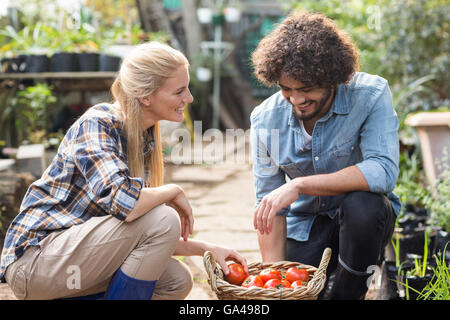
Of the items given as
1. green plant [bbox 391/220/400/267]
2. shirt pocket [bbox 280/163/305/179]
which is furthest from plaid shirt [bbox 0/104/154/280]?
green plant [bbox 391/220/400/267]

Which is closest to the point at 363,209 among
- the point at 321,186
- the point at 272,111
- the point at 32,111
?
the point at 321,186

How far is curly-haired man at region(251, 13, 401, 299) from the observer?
205 cm

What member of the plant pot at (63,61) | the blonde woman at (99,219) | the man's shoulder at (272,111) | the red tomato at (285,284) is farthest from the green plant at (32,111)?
the red tomato at (285,284)

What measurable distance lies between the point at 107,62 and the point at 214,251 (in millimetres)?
3419

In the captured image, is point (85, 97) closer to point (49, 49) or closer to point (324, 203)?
point (49, 49)

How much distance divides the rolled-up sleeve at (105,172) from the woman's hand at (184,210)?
214 mm

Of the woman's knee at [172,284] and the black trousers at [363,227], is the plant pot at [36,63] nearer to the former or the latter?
the woman's knee at [172,284]

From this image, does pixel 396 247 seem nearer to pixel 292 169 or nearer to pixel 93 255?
pixel 292 169

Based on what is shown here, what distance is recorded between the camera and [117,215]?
5.97 feet

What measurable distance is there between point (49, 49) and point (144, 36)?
63.4 inches

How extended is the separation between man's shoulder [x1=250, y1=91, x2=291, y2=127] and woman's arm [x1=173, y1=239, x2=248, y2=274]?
1.84 feet

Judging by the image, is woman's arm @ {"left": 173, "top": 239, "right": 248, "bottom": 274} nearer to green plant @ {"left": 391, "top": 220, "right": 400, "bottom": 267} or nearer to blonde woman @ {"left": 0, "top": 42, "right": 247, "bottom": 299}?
blonde woman @ {"left": 0, "top": 42, "right": 247, "bottom": 299}

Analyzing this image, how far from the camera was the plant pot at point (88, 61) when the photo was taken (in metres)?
5.05
